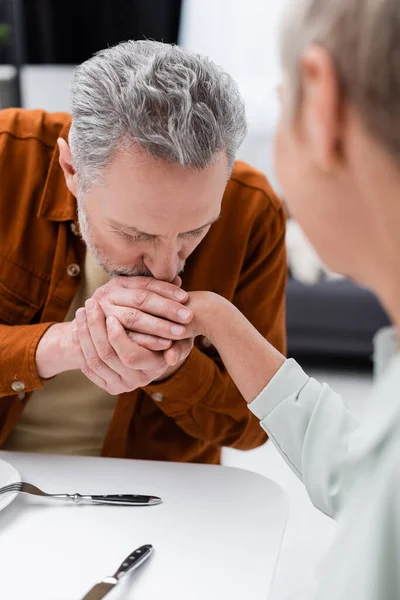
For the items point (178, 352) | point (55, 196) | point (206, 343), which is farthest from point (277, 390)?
point (55, 196)

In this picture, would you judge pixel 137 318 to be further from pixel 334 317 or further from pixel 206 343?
pixel 334 317

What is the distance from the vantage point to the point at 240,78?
15.7 feet

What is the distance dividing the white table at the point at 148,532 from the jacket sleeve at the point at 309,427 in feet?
0.39

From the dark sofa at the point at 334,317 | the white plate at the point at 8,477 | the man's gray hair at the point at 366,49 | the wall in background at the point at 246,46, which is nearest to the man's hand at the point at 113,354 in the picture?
the white plate at the point at 8,477

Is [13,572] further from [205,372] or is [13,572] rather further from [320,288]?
[320,288]

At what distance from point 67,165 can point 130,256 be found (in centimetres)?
21

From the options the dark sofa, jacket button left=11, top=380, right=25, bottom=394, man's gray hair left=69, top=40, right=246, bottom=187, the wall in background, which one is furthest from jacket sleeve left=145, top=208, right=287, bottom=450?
the wall in background

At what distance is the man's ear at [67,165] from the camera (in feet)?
4.25

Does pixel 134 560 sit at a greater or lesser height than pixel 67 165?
lesser

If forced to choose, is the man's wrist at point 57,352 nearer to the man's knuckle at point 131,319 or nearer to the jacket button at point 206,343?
the man's knuckle at point 131,319

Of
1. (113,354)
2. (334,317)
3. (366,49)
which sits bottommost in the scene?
(334,317)

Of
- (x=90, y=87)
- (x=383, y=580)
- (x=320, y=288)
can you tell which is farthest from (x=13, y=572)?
(x=320, y=288)

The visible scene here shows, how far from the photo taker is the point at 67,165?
4.31ft

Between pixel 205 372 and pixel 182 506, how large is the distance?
11.5 inches
